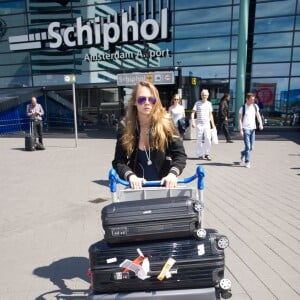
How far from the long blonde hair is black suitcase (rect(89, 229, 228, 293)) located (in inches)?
32.4

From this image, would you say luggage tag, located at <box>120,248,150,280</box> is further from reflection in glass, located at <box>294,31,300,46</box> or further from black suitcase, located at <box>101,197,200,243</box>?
reflection in glass, located at <box>294,31,300,46</box>

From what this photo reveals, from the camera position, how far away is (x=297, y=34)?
52.6ft

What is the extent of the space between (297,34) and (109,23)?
10.4 metres

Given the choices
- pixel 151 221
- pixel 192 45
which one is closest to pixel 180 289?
pixel 151 221

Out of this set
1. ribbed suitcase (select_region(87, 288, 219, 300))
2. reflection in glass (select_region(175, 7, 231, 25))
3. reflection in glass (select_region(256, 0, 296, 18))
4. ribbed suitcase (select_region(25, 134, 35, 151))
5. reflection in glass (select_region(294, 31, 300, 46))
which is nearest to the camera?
ribbed suitcase (select_region(87, 288, 219, 300))

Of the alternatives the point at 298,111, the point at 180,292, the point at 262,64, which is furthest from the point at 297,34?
the point at 180,292

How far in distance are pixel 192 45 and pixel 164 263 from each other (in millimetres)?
17272

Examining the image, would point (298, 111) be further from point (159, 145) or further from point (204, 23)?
point (159, 145)

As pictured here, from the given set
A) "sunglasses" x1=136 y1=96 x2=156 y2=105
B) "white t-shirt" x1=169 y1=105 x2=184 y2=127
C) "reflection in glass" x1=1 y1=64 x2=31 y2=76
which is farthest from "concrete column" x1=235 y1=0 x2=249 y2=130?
"reflection in glass" x1=1 y1=64 x2=31 y2=76

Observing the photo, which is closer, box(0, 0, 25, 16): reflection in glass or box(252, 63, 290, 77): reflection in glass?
box(252, 63, 290, 77): reflection in glass

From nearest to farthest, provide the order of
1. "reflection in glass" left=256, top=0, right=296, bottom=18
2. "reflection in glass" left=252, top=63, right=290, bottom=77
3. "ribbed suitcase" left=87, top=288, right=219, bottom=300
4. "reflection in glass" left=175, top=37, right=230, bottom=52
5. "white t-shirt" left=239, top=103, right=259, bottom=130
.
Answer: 1. "ribbed suitcase" left=87, top=288, right=219, bottom=300
2. "white t-shirt" left=239, top=103, right=259, bottom=130
3. "reflection in glass" left=256, top=0, right=296, bottom=18
4. "reflection in glass" left=252, top=63, right=290, bottom=77
5. "reflection in glass" left=175, top=37, right=230, bottom=52

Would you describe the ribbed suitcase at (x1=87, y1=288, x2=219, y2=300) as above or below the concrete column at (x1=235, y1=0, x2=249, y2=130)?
below

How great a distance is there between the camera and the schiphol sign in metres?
16.3

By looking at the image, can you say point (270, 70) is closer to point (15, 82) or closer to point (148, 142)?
point (148, 142)
